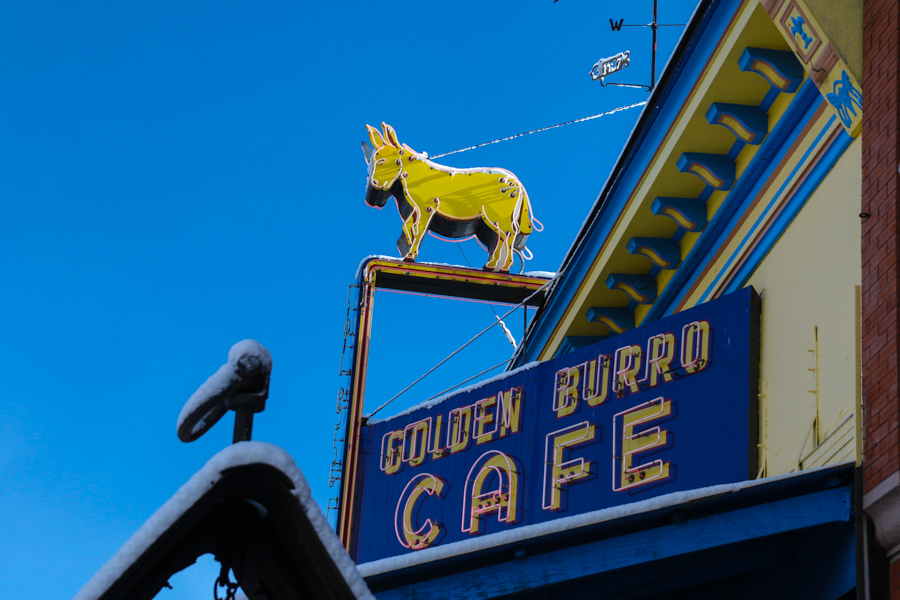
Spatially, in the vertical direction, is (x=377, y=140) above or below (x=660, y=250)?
above

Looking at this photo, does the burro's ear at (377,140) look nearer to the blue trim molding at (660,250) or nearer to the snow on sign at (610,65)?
the snow on sign at (610,65)

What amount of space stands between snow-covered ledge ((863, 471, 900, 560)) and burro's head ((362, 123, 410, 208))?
14.1 metres

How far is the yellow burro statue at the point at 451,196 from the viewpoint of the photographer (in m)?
19.5

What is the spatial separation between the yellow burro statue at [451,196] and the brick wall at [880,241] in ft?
39.2

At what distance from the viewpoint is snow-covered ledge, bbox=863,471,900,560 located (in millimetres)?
6176

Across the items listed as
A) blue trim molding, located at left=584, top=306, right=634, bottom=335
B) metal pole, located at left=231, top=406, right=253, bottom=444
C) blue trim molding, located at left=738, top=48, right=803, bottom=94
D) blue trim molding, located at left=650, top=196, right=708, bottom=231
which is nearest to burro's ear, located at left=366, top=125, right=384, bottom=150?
blue trim molding, located at left=584, top=306, right=634, bottom=335

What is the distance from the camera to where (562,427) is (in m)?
11.4

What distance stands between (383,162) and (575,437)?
384 inches

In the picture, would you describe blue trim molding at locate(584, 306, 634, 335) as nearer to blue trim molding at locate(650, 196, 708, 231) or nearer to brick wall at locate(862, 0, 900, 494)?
blue trim molding at locate(650, 196, 708, 231)

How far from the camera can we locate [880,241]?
7.02 m

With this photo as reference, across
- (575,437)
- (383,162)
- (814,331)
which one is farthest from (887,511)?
(383,162)

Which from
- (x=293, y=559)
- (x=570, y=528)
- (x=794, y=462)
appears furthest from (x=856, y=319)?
(x=293, y=559)

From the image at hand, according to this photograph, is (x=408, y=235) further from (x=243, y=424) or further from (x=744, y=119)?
(x=243, y=424)

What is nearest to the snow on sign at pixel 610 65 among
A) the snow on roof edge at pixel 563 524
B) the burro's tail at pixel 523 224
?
the burro's tail at pixel 523 224
